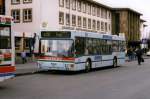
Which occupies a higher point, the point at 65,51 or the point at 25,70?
the point at 65,51

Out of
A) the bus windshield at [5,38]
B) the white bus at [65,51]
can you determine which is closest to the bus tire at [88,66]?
the white bus at [65,51]

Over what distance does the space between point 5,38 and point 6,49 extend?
0.43 meters

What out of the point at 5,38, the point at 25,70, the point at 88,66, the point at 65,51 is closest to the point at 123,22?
the point at 88,66

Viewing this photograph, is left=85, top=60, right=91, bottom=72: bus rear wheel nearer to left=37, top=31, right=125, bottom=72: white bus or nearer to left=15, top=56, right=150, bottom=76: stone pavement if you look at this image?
left=37, top=31, right=125, bottom=72: white bus

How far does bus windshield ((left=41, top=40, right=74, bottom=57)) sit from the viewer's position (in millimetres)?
25109

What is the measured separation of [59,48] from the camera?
25.2 m

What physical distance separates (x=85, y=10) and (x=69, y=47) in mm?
50809

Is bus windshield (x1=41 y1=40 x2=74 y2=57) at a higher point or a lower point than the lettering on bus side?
higher

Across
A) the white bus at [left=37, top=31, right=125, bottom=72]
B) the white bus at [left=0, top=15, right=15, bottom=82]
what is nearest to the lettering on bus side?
the white bus at [left=37, top=31, right=125, bottom=72]

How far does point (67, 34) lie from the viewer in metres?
25.2

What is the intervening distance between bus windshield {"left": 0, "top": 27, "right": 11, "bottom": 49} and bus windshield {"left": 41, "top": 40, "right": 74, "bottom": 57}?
8256mm

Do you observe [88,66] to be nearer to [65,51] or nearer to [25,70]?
[65,51]

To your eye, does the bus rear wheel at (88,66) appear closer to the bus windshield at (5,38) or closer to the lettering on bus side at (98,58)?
the lettering on bus side at (98,58)

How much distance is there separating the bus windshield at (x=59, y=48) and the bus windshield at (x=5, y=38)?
325 inches
